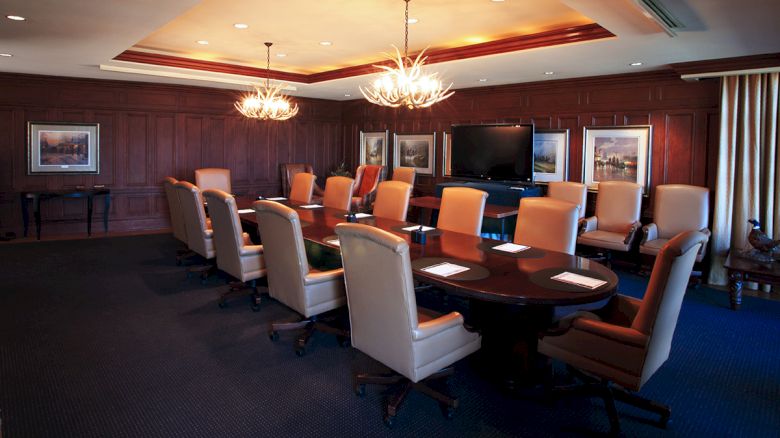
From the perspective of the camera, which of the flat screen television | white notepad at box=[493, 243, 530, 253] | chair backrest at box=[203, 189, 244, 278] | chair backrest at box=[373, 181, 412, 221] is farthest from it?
the flat screen television

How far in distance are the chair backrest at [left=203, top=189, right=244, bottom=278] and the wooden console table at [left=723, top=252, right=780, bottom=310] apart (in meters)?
4.31

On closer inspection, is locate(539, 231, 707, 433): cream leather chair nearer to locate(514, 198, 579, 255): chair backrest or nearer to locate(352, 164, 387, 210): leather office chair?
locate(514, 198, 579, 255): chair backrest

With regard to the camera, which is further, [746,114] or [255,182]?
[255,182]

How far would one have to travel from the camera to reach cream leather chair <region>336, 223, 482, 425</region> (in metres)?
2.30

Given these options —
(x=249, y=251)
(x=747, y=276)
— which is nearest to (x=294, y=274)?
(x=249, y=251)

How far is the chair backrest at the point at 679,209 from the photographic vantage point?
5.40m

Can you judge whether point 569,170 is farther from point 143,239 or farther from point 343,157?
point 143,239

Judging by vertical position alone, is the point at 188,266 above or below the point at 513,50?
below

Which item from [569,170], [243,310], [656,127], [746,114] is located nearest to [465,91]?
[569,170]

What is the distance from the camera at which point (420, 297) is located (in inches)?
186

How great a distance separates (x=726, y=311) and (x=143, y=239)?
7233 mm

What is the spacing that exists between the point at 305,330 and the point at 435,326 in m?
1.48

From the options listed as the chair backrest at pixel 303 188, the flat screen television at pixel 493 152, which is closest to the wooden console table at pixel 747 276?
the flat screen television at pixel 493 152

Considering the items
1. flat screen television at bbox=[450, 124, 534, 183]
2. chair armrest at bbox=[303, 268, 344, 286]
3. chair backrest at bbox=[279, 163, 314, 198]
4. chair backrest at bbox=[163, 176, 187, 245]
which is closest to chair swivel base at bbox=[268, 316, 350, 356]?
chair armrest at bbox=[303, 268, 344, 286]
